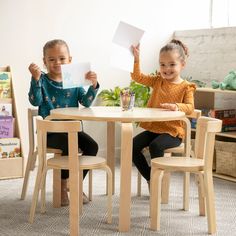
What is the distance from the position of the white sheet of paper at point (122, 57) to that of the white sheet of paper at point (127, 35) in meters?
0.03

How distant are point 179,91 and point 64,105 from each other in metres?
0.74

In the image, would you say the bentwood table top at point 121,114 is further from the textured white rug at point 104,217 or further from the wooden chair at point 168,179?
the textured white rug at point 104,217

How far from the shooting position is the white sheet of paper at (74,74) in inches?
119

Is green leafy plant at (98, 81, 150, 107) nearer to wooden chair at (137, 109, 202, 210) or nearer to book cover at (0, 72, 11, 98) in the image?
book cover at (0, 72, 11, 98)

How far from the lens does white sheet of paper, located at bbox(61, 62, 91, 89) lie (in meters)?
3.03

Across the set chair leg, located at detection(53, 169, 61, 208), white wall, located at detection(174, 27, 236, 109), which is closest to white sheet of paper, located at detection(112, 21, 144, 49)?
chair leg, located at detection(53, 169, 61, 208)

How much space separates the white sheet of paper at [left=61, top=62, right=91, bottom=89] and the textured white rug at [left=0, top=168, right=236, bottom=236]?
758mm

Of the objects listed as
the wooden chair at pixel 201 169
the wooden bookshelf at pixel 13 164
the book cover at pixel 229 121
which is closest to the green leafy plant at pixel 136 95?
the book cover at pixel 229 121

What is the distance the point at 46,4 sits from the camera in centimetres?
436

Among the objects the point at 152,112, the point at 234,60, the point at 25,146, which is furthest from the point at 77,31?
the point at 152,112

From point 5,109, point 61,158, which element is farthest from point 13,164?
point 61,158

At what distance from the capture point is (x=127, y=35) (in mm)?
3172

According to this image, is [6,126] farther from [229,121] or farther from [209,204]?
[209,204]

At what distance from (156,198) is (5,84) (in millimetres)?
1806
